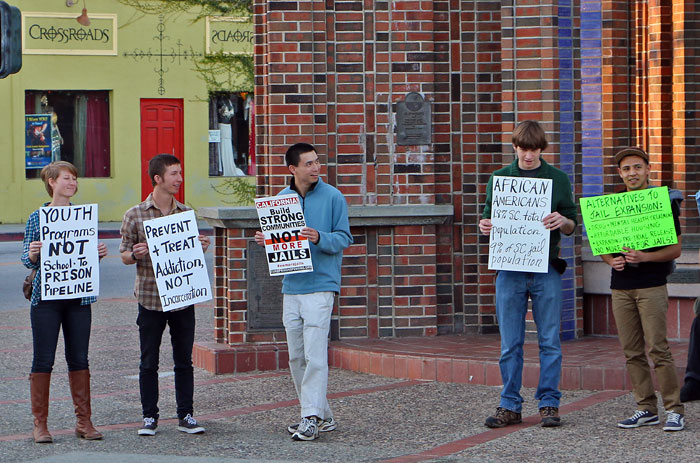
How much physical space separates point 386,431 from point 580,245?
3463mm

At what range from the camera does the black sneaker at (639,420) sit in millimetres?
7598

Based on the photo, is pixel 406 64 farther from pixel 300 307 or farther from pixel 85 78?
pixel 85 78

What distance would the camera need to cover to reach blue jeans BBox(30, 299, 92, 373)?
763 centimetres

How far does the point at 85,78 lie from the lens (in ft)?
91.0

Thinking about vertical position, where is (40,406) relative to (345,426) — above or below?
above

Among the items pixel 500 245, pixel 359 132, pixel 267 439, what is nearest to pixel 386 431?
pixel 267 439

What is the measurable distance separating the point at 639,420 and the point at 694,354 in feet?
3.38

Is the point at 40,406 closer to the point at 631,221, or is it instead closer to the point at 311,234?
the point at 311,234

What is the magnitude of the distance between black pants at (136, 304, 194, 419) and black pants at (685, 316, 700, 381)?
328cm

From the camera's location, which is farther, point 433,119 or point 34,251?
point 433,119

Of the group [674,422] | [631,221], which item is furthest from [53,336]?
[674,422]

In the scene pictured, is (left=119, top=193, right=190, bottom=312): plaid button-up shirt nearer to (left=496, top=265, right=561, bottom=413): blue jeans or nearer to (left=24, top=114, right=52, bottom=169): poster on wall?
(left=496, top=265, right=561, bottom=413): blue jeans

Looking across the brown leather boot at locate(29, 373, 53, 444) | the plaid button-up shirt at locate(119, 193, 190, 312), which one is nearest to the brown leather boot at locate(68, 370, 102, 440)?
the brown leather boot at locate(29, 373, 53, 444)

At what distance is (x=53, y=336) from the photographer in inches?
302
